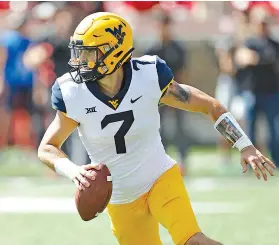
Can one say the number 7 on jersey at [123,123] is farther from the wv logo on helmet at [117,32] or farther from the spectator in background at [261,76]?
the spectator in background at [261,76]

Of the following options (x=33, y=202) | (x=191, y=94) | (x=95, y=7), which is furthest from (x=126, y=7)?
(x=191, y=94)

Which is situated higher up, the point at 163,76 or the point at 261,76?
the point at 163,76

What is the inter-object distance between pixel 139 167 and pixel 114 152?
164 millimetres

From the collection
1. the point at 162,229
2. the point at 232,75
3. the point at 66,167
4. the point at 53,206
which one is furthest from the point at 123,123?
the point at 232,75

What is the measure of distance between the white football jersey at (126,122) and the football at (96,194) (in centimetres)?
36

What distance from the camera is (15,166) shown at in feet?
39.6

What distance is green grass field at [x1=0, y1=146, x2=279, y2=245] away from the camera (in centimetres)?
714

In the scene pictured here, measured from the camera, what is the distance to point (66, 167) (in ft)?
15.9

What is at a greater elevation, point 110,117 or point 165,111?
point 110,117

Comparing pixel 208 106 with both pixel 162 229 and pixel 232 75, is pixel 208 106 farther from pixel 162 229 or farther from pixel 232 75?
pixel 232 75

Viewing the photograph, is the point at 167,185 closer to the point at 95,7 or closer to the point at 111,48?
the point at 111,48

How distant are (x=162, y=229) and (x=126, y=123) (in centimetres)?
262

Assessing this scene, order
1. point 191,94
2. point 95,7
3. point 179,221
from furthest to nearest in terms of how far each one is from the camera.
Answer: point 95,7 → point 191,94 → point 179,221

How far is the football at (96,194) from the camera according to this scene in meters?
4.74
